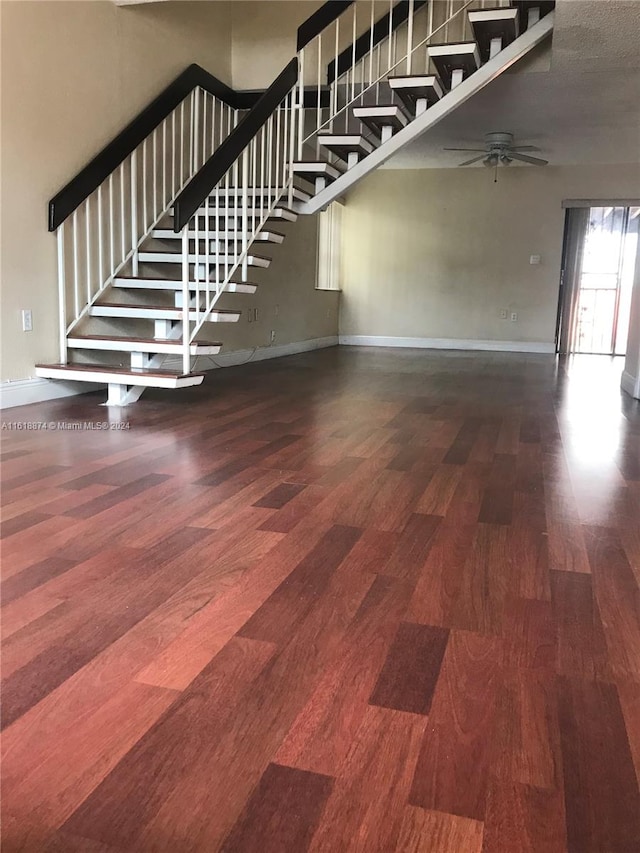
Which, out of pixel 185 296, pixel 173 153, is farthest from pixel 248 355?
pixel 185 296

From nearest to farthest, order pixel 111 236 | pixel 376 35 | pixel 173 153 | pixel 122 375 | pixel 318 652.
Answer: pixel 318 652
pixel 122 375
pixel 111 236
pixel 173 153
pixel 376 35

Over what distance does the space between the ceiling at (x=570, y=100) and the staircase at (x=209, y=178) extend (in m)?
0.39

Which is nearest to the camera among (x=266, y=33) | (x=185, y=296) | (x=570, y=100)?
(x=185, y=296)

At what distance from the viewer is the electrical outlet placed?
13.5 ft

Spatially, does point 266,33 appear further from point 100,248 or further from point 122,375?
point 122,375

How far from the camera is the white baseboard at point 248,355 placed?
6.14 m

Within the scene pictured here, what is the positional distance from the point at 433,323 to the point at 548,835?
30.5 ft

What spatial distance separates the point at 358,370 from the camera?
259 inches

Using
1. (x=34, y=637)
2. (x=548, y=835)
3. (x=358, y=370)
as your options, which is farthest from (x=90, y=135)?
(x=548, y=835)

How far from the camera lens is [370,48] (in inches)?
220

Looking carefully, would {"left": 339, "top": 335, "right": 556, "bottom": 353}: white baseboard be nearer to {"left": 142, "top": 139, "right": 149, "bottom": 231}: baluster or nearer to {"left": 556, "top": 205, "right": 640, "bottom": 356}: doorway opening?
{"left": 556, "top": 205, "right": 640, "bottom": 356}: doorway opening

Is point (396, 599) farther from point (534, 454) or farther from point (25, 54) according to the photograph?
point (25, 54)

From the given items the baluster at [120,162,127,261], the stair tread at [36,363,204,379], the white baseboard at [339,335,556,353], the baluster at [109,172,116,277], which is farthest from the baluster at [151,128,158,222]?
the white baseboard at [339,335,556,353]

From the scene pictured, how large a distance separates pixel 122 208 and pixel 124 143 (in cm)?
43
